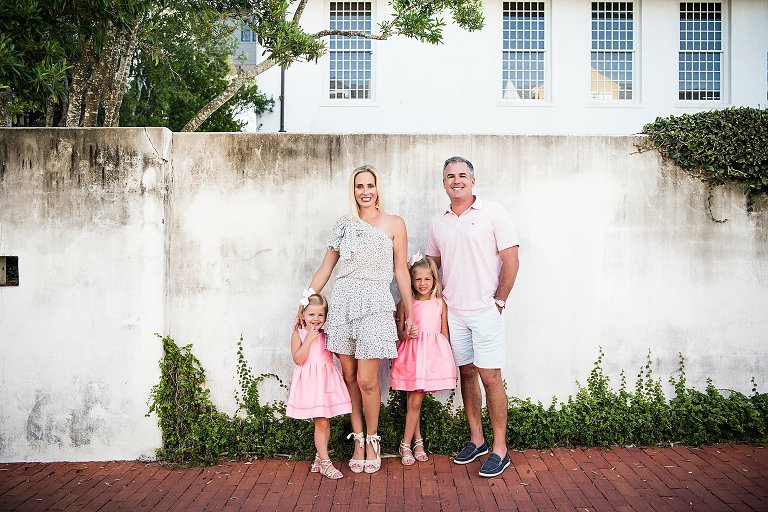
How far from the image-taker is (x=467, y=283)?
4.58m

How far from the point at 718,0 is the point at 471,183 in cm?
1399

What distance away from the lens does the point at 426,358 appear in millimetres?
4656

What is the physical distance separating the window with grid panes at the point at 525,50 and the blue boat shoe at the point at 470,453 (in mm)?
11703

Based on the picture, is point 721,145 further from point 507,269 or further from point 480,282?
point 480,282

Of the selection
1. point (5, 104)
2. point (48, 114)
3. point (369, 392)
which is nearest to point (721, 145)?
point (369, 392)

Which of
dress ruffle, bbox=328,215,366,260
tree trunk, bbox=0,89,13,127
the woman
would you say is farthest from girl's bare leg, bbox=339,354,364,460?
tree trunk, bbox=0,89,13,127

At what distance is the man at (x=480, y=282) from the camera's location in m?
4.54

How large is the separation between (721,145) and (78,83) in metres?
5.57

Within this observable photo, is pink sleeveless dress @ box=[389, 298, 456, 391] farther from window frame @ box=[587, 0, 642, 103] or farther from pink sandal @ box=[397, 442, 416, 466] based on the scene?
window frame @ box=[587, 0, 642, 103]

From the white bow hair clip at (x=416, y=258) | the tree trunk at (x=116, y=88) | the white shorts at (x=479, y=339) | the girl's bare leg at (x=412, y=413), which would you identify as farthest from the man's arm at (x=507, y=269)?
the tree trunk at (x=116, y=88)

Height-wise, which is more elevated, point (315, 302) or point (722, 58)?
point (722, 58)

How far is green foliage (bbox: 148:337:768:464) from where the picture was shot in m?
4.91

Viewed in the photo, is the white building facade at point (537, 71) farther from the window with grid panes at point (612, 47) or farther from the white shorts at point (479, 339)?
the white shorts at point (479, 339)

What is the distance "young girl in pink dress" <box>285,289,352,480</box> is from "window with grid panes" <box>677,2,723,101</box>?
539 inches
